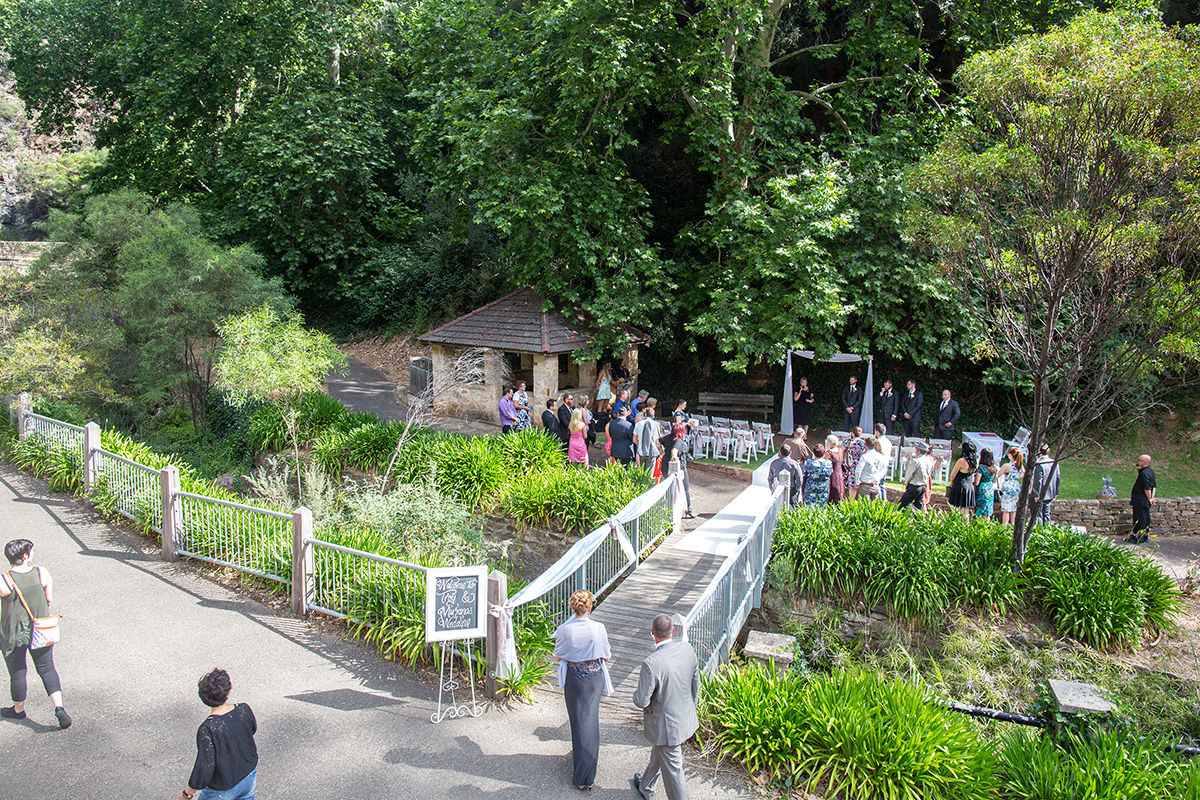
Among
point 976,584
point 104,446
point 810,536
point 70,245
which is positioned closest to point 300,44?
point 70,245

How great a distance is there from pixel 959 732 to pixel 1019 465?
7.44 m

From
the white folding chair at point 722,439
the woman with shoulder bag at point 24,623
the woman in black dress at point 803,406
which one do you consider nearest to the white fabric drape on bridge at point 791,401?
the woman in black dress at point 803,406

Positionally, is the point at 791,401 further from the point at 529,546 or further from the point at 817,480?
the point at 529,546

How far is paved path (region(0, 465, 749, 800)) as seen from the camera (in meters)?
5.87

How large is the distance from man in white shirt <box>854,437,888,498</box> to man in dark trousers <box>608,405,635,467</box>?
12.2ft

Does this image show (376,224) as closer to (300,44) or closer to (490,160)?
(300,44)

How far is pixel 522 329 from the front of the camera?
56.5ft

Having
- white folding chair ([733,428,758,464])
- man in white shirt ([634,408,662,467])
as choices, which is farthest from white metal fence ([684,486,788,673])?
white folding chair ([733,428,758,464])

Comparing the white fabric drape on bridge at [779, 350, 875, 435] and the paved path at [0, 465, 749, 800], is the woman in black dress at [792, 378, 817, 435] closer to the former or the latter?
the white fabric drape on bridge at [779, 350, 875, 435]

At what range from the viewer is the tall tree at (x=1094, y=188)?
818 cm

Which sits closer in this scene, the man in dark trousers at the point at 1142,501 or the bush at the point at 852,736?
the bush at the point at 852,736

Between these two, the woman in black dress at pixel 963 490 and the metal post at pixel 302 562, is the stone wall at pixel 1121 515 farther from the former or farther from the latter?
the metal post at pixel 302 562

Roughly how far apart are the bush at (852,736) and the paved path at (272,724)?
0.41m

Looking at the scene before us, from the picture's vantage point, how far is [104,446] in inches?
498
